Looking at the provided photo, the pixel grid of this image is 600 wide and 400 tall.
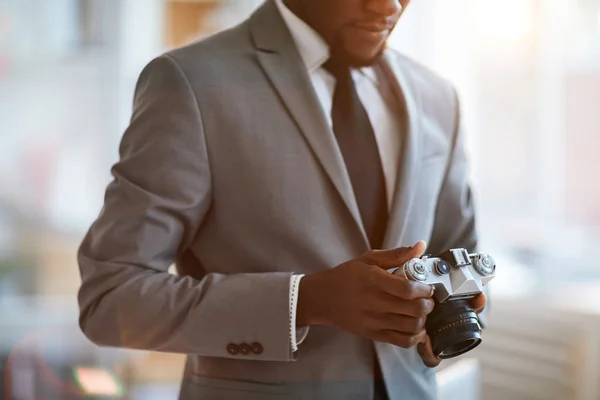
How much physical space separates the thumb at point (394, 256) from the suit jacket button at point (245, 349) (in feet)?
0.40

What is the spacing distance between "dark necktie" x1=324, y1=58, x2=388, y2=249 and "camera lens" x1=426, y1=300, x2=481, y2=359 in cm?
10

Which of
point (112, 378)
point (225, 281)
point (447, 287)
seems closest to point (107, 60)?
point (112, 378)

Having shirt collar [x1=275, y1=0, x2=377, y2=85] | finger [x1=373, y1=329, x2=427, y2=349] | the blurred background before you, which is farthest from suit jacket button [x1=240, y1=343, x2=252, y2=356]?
the blurred background

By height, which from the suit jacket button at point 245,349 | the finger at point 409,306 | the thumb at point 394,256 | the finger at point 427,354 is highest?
the thumb at point 394,256

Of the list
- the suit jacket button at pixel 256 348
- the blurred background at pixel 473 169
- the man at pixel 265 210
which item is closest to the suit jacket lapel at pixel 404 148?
the man at pixel 265 210

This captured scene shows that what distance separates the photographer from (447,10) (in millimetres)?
876

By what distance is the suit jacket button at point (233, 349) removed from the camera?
1.85 ft

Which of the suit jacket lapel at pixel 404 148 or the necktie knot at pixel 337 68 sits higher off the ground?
the necktie knot at pixel 337 68

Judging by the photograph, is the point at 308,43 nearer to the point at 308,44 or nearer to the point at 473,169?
the point at 308,44

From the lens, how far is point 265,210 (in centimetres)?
58

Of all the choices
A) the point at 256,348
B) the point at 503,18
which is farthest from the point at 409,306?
the point at 503,18

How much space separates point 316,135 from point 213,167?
90 millimetres

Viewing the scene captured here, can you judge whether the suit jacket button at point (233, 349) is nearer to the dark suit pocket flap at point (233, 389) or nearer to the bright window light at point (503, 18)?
the dark suit pocket flap at point (233, 389)

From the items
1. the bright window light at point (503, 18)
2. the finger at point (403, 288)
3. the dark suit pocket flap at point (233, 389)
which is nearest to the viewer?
the finger at point (403, 288)
